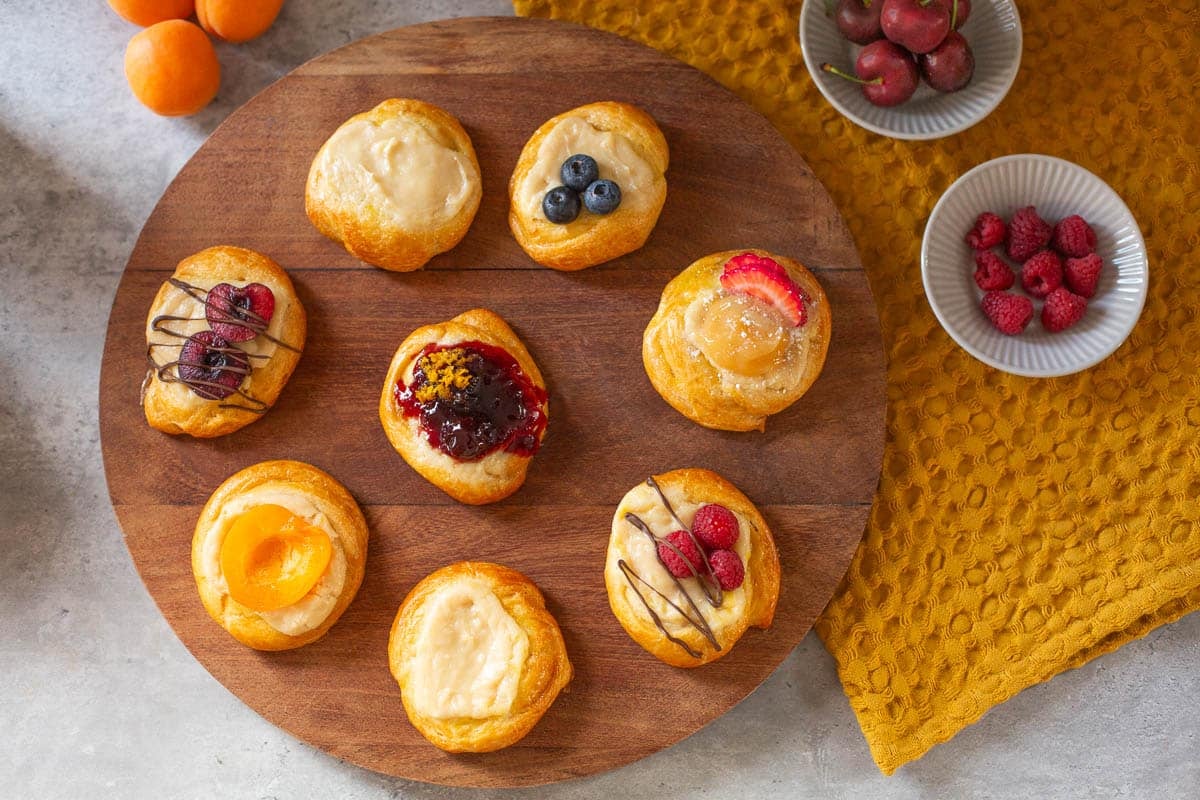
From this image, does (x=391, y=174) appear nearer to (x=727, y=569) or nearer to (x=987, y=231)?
(x=727, y=569)

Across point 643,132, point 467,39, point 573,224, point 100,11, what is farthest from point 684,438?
point 100,11

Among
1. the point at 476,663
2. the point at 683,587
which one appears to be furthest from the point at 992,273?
the point at 476,663

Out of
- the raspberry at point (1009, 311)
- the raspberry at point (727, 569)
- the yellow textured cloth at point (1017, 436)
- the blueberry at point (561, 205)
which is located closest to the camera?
the raspberry at point (727, 569)

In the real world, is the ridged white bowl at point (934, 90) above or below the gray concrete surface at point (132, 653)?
above

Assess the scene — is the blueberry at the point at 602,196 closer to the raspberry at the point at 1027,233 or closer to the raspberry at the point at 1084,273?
the raspberry at the point at 1027,233

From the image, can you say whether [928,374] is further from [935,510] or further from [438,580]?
[438,580]

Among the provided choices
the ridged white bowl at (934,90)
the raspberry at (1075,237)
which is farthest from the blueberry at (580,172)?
the raspberry at (1075,237)
